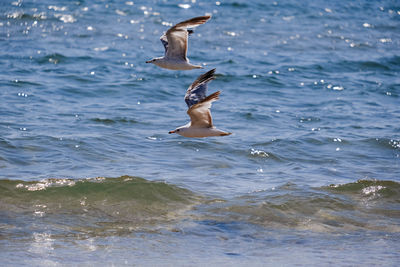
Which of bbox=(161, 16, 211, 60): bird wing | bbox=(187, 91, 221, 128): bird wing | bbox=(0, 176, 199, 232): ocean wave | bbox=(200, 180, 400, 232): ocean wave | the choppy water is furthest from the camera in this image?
bbox=(161, 16, 211, 60): bird wing

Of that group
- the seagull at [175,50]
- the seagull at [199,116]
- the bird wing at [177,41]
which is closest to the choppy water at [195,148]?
the seagull at [199,116]

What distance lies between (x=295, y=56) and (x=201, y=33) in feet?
11.0

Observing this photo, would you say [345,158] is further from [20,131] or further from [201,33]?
[201,33]

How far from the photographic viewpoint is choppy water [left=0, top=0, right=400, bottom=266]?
21.4 ft

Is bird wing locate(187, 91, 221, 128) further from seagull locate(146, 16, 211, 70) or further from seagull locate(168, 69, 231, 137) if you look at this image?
seagull locate(146, 16, 211, 70)

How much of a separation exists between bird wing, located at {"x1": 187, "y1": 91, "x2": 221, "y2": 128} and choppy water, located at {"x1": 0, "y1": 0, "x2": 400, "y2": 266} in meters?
0.98

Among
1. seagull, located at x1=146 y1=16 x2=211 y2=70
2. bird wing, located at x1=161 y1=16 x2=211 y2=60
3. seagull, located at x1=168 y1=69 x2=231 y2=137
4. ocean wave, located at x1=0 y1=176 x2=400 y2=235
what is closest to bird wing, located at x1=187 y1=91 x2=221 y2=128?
seagull, located at x1=168 y1=69 x2=231 y2=137

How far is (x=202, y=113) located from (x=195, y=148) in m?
3.24

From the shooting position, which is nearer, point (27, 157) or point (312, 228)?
point (312, 228)

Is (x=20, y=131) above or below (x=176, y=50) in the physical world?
below

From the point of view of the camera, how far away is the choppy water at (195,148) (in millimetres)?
6508

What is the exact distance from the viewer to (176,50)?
27.9 feet

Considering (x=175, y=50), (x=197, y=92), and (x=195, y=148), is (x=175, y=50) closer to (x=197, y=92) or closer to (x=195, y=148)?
(x=197, y=92)

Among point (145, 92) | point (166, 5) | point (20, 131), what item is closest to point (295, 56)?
point (145, 92)
